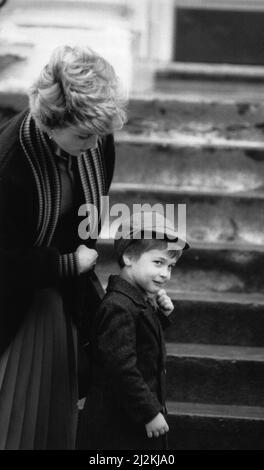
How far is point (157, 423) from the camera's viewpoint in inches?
117

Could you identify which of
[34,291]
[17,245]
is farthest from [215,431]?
[17,245]

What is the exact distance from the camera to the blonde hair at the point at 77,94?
2604 mm

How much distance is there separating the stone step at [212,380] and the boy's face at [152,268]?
90 centimetres

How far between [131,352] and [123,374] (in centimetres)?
8

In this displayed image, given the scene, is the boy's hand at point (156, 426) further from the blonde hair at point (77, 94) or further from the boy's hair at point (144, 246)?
the blonde hair at point (77, 94)

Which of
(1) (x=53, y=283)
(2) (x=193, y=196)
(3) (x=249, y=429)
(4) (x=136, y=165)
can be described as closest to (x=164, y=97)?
(4) (x=136, y=165)

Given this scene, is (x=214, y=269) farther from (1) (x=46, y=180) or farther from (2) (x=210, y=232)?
(1) (x=46, y=180)

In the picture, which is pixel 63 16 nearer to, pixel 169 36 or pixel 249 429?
pixel 169 36

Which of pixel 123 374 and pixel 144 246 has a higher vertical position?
pixel 144 246

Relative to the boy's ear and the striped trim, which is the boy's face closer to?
the boy's ear

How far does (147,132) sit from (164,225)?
238 cm

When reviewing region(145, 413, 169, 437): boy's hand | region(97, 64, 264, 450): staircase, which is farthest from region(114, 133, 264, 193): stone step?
region(145, 413, 169, 437): boy's hand

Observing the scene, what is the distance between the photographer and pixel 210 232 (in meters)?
4.71

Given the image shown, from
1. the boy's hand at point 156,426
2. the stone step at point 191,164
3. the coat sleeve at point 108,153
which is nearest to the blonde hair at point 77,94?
the coat sleeve at point 108,153
